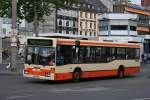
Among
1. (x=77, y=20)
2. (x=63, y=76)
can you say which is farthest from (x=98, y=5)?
(x=63, y=76)

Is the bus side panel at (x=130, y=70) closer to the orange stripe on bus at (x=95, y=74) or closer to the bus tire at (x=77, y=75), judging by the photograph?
the orange stripe on bus at (x=95, y=74)

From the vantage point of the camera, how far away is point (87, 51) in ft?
93.1

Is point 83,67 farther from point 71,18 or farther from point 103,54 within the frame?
point 71,18

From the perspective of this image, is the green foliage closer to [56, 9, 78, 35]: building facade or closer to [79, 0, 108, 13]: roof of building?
[56, 9, 78, 35]: building facade

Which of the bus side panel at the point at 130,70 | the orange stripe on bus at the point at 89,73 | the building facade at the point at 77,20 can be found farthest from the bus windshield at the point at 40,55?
the building facade at the point at 77,20

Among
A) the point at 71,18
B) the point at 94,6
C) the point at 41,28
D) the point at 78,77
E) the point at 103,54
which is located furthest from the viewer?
the point at 94,6

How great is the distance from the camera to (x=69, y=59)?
1048 inches

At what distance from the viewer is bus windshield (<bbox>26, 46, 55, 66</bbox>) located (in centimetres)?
2552

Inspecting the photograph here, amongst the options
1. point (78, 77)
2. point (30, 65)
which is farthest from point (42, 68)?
point (78, 77)

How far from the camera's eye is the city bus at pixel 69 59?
2552 centimetres

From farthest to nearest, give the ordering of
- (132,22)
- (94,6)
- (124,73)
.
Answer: (94,6)
(132,22)
(124,73)

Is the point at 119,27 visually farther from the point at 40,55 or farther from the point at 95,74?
the point at 40,55

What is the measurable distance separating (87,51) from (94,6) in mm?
112100


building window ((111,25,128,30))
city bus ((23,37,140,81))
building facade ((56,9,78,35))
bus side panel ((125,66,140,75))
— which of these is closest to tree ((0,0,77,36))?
bus side panel ((125,66,140,75))
